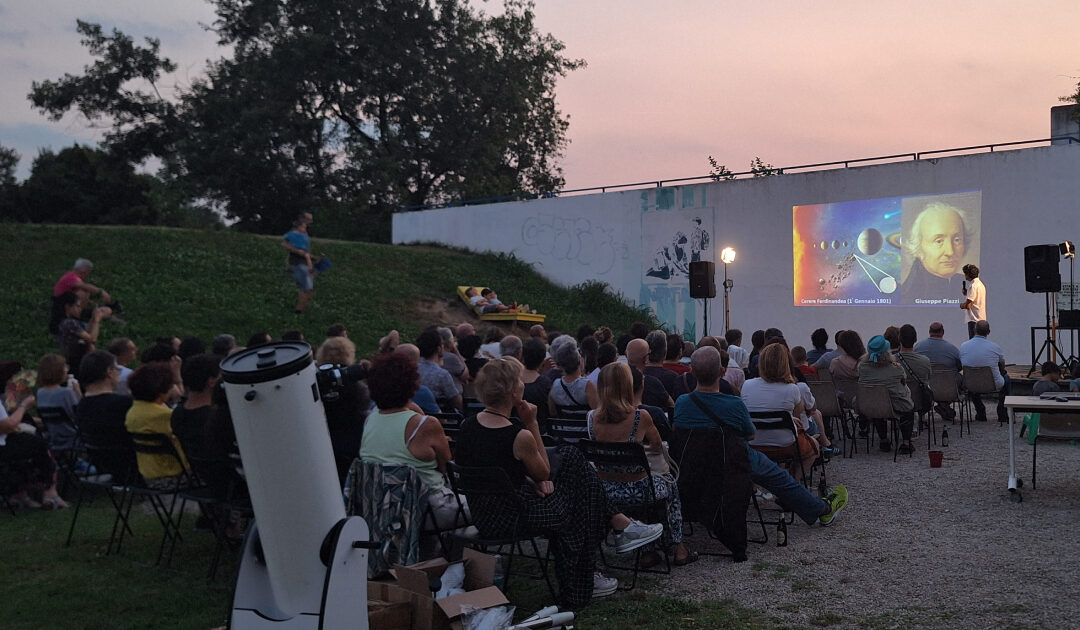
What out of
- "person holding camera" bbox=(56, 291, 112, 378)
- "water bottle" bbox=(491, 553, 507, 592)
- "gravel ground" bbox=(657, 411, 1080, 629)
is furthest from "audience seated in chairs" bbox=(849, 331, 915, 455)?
"person holding camera" bbox=(56, 291, 112, 378)

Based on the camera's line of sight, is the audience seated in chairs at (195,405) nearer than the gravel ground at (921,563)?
No

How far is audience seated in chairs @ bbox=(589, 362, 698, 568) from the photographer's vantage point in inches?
192

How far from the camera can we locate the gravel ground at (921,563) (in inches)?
160

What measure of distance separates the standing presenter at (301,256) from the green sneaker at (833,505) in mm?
10304

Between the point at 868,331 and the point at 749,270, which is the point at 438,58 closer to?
the point at 749,270

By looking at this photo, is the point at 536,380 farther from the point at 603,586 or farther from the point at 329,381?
the point at 329,381

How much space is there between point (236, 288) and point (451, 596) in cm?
1514

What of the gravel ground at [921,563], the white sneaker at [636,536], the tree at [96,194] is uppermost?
the tree at [96,194]

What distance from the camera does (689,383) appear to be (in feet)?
24.0

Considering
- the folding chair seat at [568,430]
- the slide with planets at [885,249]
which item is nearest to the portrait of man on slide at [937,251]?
the slide with planets at [885,249]

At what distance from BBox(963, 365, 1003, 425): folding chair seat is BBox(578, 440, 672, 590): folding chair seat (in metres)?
6.66

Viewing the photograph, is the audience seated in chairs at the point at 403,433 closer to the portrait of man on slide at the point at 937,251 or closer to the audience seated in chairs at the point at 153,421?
the audience seated in chairs at the point at 153,421

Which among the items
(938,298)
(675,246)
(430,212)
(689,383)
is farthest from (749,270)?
(689,383)

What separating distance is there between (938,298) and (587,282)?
8823 mm
